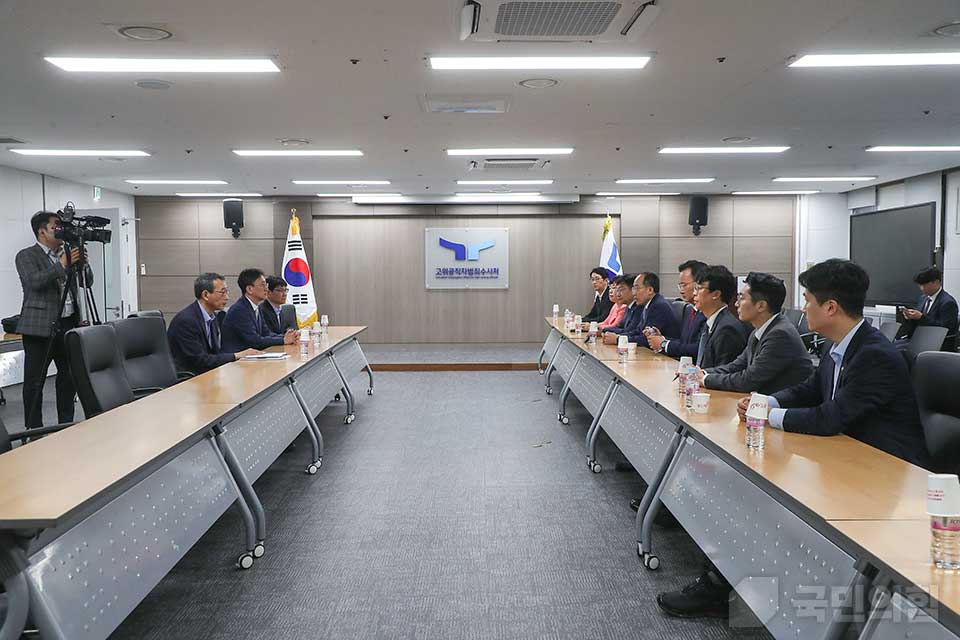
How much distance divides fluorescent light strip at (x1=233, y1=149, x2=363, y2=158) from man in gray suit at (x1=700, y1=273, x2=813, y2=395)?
509 cm

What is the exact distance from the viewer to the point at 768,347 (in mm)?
3156

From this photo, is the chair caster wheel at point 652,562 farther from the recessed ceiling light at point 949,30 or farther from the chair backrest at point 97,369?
the recessed ceiling light at point 949,30

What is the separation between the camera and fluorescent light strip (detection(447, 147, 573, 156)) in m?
7.16

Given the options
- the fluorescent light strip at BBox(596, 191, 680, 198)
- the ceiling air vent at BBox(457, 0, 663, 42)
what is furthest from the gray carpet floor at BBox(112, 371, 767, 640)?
the fluorescent light strip at BBox(596, 191, 680, 198)

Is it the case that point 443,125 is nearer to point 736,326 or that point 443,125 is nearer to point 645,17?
point 645,17

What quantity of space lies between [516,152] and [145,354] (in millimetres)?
4781

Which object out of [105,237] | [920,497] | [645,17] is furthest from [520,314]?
[920,497]

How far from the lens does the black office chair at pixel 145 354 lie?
370cm

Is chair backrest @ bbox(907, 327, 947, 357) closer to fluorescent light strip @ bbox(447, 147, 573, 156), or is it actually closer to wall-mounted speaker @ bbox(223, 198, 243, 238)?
fluorescent light strip @ bbox(447, 147, 573, 156)

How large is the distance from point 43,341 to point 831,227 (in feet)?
38.9

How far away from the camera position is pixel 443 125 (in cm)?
588

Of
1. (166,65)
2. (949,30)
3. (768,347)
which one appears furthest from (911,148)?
(166,65)

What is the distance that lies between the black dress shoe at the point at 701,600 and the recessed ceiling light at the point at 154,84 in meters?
4.54

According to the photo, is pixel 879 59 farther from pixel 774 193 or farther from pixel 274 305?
pixel 774 193
